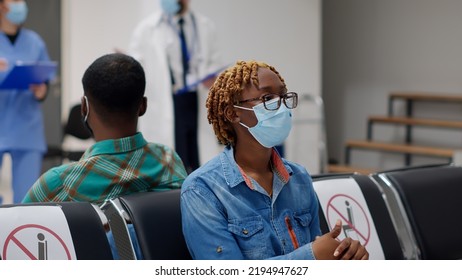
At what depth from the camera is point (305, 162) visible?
6664 mm

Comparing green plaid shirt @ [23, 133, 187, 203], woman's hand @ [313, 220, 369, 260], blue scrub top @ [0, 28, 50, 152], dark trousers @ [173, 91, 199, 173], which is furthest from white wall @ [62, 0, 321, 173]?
woman's hand @ [313, 220, 369, 260]

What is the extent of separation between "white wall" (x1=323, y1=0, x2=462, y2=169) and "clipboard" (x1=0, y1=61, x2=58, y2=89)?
12.2 feet

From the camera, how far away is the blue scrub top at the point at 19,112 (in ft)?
14.9

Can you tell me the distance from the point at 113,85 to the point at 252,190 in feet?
1.58

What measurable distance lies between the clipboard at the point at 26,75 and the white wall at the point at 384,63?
3733 millimetres

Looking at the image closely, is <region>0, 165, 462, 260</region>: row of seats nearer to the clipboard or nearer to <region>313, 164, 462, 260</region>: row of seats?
<region>313, 164, 462, 260</region>: row of seats

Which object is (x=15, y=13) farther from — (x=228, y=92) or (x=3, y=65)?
(x=228, y=92)

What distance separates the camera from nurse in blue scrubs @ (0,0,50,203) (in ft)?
14.9

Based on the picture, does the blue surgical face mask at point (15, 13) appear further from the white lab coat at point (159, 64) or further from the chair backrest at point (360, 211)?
the chair backrest at point (360, 211)

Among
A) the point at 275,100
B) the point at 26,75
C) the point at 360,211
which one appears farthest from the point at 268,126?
the point at 26,75

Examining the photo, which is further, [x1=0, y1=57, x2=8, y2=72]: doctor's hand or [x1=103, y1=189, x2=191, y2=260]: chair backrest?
[x1=0, y1=57, x2=8, y2=72]: doctor's hand

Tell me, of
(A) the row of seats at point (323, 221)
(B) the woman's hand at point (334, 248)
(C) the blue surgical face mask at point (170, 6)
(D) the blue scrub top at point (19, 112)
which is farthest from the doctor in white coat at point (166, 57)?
(B) the woman's hand at point (334, 248)

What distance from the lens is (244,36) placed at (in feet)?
20.2

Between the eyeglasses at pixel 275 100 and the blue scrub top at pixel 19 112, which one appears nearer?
the eyeglasses at pixel 275 100
